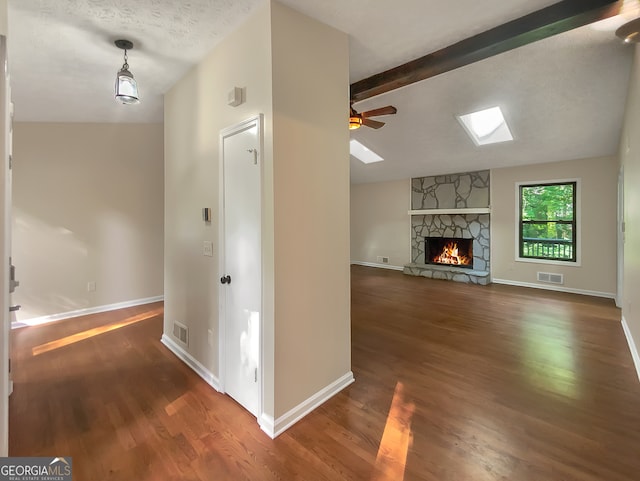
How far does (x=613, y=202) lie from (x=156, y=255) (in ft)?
26.1

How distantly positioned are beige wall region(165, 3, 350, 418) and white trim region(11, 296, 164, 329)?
8.92 ft

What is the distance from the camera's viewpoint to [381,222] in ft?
28.2

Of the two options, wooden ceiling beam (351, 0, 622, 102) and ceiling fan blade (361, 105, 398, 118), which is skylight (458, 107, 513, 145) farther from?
wooden ceiling beam (351, 0, 622, 102)

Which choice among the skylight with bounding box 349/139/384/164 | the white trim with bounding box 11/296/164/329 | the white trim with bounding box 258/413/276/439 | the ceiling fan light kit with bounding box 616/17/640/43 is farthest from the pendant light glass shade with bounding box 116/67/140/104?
the skylight with bounding box 349/139/384/164

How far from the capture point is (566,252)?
566 cm

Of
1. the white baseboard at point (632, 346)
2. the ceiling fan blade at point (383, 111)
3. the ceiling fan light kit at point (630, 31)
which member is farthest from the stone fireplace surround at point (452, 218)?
the ceiling fan light kit at point (630, 31)

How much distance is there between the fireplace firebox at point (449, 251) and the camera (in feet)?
23.1

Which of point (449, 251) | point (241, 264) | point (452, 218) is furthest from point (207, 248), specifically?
point (449, 251)

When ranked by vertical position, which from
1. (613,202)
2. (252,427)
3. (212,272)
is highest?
(613,202)

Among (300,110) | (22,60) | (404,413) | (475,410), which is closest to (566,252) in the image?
(475,410)

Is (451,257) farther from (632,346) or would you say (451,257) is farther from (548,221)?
(632,346)

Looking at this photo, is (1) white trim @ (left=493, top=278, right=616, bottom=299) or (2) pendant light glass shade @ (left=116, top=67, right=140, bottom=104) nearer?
(2) pendant light glass shade @ (left=116, top=67, right=140, bottom=104)

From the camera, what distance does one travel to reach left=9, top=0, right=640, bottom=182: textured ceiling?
2061mm

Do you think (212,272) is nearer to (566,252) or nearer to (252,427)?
(252,427)
